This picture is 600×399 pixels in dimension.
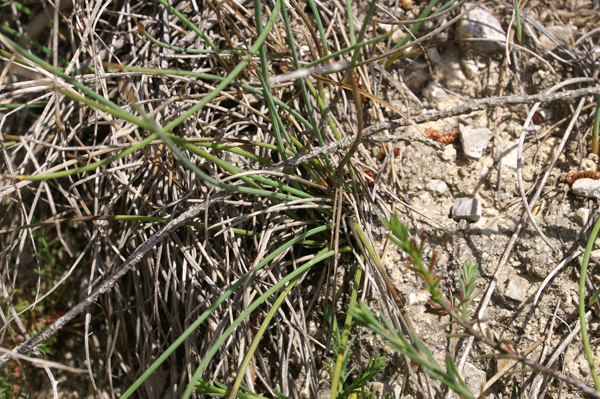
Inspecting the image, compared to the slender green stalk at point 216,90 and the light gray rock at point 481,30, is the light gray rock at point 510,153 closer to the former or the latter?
the light gray rock at point 481,30

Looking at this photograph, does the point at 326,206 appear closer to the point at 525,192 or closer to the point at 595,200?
the point at 525,192

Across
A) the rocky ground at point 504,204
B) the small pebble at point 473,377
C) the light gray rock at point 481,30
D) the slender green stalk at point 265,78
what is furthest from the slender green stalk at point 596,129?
the slender green stalk at point 265,78

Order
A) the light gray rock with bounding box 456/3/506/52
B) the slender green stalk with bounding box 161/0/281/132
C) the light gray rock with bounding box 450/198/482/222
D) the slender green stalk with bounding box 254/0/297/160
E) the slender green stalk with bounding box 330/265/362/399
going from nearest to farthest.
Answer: the slender green stalk with bounding box 161/0/281/132 → the slender green stalk with bounding box 254/0/297/160 → the slender green stalk with bounding box 330/265/362/399 → the light gray rock with bounding box 450/198/482/222 → the light gray rock with bounding box 456/3/506/52

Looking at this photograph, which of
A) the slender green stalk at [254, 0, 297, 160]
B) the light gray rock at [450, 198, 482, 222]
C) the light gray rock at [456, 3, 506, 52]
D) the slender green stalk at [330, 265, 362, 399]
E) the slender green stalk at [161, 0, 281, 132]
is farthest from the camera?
the light gray rock at [456, 3, 506, 52]

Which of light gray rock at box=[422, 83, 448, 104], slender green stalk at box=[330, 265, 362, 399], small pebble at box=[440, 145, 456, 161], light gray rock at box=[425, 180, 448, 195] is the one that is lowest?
slender green stalk at box=[330, 265, 362, 399]

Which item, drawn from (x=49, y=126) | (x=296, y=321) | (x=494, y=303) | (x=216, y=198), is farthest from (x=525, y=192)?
(x=49, y=126)

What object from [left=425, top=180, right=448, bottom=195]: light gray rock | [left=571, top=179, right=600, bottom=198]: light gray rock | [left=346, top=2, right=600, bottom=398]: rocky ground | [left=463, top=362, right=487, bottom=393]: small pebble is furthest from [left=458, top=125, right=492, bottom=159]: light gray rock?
[left=463, top=362, right=487, bottom=393]: small pebble

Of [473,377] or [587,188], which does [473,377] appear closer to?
[473,377]

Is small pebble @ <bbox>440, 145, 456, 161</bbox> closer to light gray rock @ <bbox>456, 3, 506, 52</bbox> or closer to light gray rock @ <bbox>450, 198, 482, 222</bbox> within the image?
light gray rock @ <bbox>450, 198, 482, 222</bbox>
